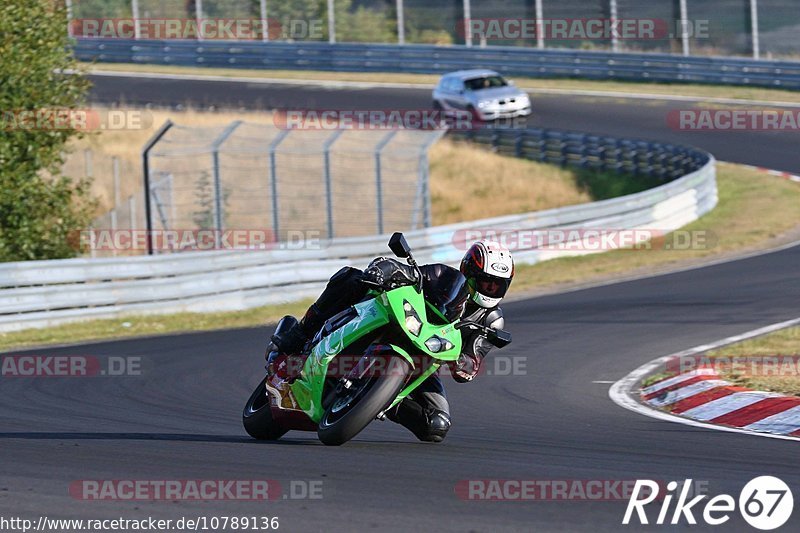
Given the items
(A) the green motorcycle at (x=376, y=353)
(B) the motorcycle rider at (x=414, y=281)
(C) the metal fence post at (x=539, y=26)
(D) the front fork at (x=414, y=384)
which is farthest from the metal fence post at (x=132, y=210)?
(C) the metal fence post at (x=539, y=26)

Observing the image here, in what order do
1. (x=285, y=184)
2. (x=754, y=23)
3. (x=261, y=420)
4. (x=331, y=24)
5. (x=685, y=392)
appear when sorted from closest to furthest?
(x=261, y=420), (x=685, y=392), (x=285, y=184), (x=754, y=23), (x=331, y=24)

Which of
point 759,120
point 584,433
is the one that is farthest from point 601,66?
point 584,433

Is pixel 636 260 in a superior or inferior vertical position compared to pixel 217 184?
inferior

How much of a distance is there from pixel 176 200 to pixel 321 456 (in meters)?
14.6

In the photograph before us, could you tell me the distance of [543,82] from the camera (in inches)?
1642

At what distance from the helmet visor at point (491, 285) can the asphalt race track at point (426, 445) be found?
3.15ft

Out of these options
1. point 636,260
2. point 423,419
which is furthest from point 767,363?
point 636,260

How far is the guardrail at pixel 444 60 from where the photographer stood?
37.9m

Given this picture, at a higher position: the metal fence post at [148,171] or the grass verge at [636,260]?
the metal fence post at [148,171]

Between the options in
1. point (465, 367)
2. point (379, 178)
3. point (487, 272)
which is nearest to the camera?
point (487, 272)

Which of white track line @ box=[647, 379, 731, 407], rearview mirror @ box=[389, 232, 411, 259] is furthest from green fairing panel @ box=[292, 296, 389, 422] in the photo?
white track line @ box=[647, 379, 731, 407]

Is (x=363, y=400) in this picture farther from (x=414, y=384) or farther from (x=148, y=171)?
(x=148, y=171)

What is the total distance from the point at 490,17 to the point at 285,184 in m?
19.5

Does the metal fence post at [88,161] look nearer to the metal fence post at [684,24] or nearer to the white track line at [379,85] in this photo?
the white track line at [379,85]
